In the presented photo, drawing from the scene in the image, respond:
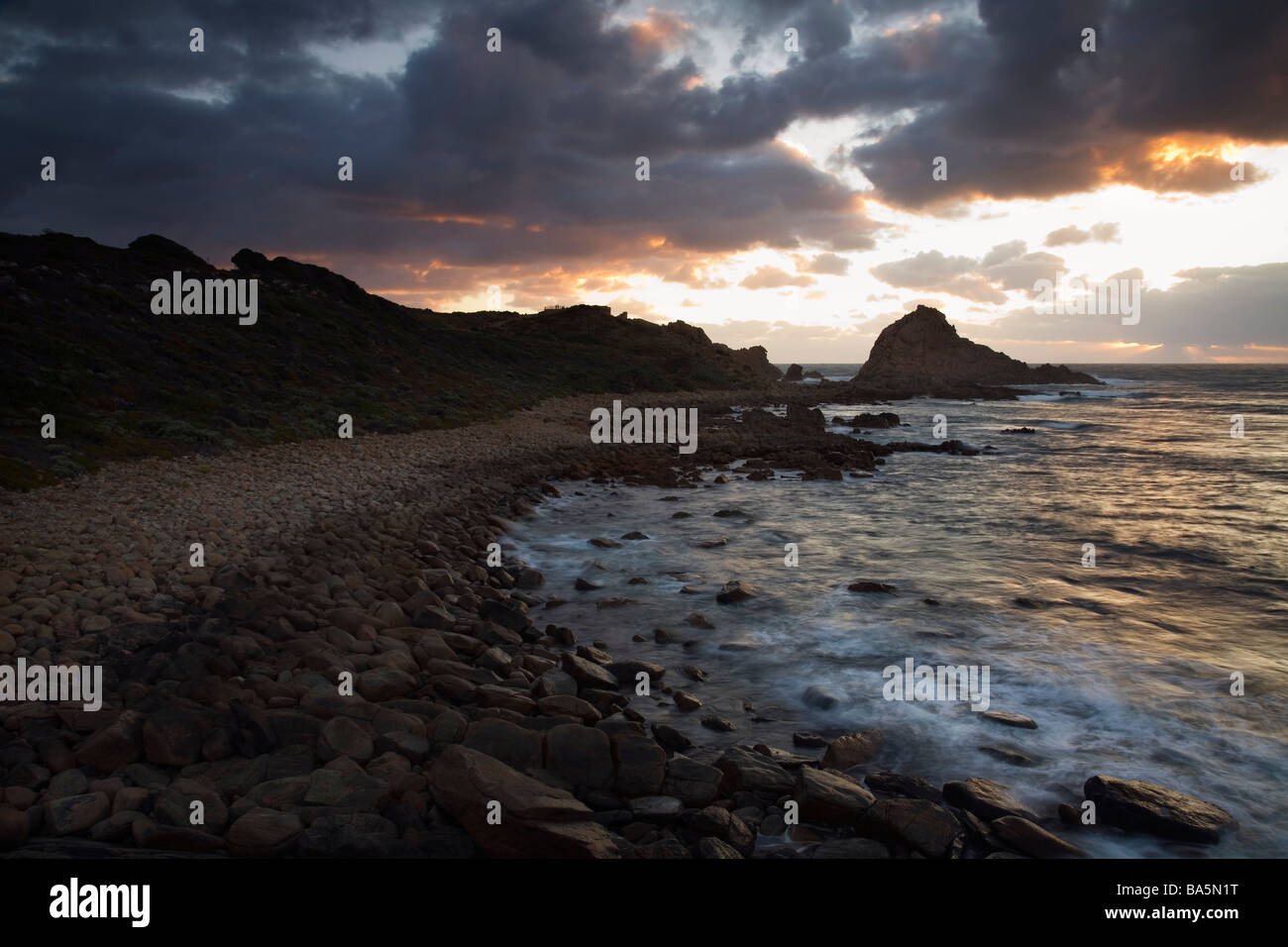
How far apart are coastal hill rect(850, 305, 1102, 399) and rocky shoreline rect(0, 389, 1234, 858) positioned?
4330 inches

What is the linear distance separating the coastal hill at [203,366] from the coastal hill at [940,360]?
71466 mm

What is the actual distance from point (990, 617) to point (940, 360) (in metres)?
120

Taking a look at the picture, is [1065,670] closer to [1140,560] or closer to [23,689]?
[1140,560]

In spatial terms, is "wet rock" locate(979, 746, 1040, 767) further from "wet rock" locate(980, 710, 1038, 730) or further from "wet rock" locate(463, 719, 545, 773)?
"wet rock" locate(463, 719, 545, 773)

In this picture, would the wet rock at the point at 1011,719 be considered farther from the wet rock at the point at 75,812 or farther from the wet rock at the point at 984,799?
the wet rock at the point at 75,812

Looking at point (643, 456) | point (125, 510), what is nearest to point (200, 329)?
point (643, 456)

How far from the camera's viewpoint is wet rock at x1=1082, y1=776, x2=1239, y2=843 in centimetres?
604

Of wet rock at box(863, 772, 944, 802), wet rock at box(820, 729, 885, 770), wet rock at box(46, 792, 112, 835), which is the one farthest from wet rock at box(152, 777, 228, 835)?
wet rock at box(863, 772, 944, 802)

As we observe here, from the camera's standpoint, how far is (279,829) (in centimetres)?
482

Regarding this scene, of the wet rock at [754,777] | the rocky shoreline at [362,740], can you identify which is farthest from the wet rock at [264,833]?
the wet rock at [754,777]

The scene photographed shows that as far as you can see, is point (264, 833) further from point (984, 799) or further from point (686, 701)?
point (984, 799)

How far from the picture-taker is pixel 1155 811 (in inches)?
240
